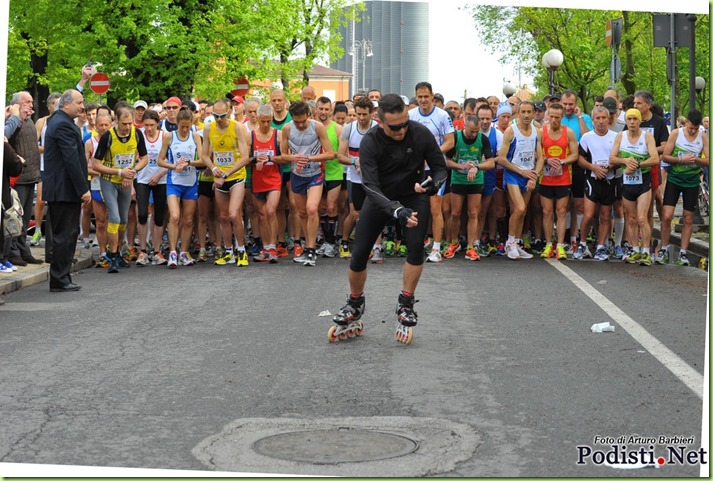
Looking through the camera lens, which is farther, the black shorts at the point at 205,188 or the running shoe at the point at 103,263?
the black shorts at the point at 205,188

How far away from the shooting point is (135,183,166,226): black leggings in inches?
612

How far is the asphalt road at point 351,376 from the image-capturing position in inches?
233

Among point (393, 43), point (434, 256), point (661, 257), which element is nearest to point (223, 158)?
point (434, 256)

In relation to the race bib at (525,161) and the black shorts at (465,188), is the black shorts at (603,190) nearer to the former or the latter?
the race bib at (525,161)

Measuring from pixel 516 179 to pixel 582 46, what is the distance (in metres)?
22.8

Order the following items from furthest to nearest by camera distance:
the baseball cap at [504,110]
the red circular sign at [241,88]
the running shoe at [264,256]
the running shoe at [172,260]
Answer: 1. the red circular sign at [241,88]
2. the baseball cap at [504,110]
3. the running shoe at [264,256]
4. the running shoe at [172,260]

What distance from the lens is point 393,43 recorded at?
39469 mm

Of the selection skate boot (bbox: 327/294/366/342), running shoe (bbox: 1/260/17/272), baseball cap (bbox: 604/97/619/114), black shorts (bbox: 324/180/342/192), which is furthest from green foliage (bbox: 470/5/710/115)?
skate boot (bbox: 327/294/366/342)

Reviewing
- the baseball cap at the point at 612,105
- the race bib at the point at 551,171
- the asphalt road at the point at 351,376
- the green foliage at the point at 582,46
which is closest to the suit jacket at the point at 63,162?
the asphalt road at the point at 351,376

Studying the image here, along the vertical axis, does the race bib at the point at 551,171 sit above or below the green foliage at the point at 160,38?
below

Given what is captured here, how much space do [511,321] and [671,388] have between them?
3044 millimetres

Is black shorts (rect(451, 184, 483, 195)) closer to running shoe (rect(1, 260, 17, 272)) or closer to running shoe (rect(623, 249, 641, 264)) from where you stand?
running shoe (rect(623, 249, 641, 264))

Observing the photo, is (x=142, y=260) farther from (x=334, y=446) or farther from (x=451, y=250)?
(x=334, y=446)

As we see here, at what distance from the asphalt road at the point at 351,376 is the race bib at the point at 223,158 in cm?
271
